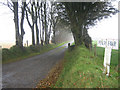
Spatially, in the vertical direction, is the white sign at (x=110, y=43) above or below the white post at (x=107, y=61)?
above

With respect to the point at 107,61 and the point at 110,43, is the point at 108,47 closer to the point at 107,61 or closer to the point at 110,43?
the point at 110,43

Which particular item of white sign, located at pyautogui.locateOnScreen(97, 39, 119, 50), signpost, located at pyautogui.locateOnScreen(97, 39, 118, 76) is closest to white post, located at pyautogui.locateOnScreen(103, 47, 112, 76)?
signpost, located at pyautogui.locateOnScreen(97, 39, 118, 76)

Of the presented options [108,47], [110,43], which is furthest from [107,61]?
[110,43]

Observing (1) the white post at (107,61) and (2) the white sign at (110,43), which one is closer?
(2) the white sign at (110,43)

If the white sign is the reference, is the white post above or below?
below

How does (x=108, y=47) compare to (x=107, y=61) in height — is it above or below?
above

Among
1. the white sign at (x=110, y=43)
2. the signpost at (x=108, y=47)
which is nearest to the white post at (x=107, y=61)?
the signpost at (x=108, y=47)

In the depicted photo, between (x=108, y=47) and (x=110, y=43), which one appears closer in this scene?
(x=110, y=43)

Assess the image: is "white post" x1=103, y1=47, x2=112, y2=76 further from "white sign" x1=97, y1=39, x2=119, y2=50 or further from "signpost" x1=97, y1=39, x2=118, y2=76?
"white sign" x1=97, y1=39, x2=119, y2=50

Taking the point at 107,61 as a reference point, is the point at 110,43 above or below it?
above

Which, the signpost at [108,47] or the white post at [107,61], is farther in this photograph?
the white post at [107,61]

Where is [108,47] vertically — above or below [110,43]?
below

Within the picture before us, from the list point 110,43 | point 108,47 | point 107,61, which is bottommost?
point 107,61

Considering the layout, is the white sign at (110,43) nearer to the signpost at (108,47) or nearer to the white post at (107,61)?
the signpost at (108,47)
